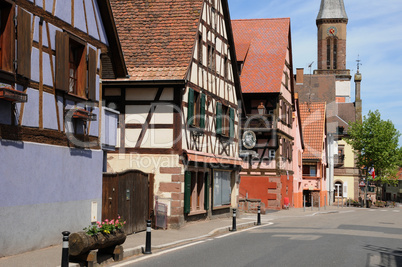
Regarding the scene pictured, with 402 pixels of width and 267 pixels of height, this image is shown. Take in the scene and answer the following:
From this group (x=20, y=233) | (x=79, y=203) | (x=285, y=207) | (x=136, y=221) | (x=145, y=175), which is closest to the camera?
(x=20, y=233)

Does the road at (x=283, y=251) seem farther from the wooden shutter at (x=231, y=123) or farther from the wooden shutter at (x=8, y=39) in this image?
the wooden shutter at (x=231, y=123)

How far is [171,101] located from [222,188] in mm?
7669

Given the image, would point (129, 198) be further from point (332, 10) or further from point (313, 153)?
point (332, 10)

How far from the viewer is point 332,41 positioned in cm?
10700

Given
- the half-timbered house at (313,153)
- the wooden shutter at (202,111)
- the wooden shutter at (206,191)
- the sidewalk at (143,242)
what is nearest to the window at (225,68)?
the wooden shutter at (202,111)

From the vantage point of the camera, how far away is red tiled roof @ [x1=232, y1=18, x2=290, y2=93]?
40.1 meters

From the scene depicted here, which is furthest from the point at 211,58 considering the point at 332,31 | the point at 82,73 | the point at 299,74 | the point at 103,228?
the point at 332,31

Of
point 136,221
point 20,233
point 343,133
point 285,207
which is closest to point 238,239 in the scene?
point 136,221

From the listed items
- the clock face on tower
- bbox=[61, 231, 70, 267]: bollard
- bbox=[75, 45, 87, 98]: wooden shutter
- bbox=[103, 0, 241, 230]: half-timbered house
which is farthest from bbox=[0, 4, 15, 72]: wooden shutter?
the clock face on tower

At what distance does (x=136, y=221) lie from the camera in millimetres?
19844

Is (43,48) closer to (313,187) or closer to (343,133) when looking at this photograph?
(313,187)

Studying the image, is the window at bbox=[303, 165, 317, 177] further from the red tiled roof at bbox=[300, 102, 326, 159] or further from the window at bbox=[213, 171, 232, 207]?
the window at bbox=[213, 171, 232, 207]

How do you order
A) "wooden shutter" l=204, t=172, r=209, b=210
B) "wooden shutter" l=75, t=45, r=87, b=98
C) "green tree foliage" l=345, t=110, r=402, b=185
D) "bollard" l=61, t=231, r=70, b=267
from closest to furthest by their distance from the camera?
1. "bollard" l=61, t=231, r=70, b=267
2. "wooden shutter" l=75, t=45, r=87, b=98
3. "wooden shutter" l=204, t=172, r=209, b=210
4. "green tree foliage" l=345, t=110, r=402, b=185

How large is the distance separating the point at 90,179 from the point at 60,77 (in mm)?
3291
